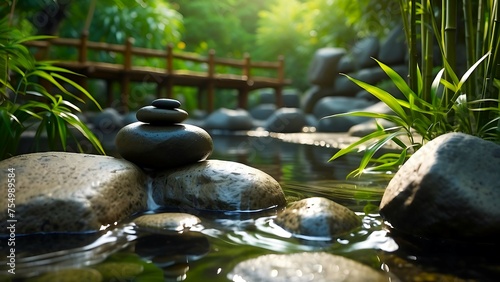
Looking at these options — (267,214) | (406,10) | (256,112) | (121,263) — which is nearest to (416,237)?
(267,214)

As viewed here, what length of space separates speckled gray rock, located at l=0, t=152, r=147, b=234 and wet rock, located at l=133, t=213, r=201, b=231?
0.67ft

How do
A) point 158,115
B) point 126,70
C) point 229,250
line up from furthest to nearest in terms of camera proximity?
point 126,70
point 158,115
point 229,250

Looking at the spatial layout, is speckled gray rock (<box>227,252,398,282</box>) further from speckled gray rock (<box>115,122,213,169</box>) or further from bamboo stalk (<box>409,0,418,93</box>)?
bamboo stalk (<box>409,0,418,93</box>)

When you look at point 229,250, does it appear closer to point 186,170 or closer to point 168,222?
point 168,222

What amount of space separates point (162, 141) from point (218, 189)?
585 millimetres

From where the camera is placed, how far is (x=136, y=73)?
13.8m

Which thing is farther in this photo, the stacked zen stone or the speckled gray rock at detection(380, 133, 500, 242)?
the stacked zen stone

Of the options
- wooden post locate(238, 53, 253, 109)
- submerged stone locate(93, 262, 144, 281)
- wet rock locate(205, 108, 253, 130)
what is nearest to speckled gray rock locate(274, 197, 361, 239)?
submerged stone locate(93, 262, 144, 281)

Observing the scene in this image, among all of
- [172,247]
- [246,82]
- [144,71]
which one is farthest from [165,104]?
[246,82]

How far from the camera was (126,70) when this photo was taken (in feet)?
44.1

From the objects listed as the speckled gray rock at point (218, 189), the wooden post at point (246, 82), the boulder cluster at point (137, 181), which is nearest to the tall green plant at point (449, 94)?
the speckled gray rock at point (218, 189)

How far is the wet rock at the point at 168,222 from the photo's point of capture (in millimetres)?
2521

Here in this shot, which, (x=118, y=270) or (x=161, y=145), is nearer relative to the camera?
(x=118, y=270)

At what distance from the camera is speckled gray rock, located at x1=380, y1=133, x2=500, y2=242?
89.5 inches
